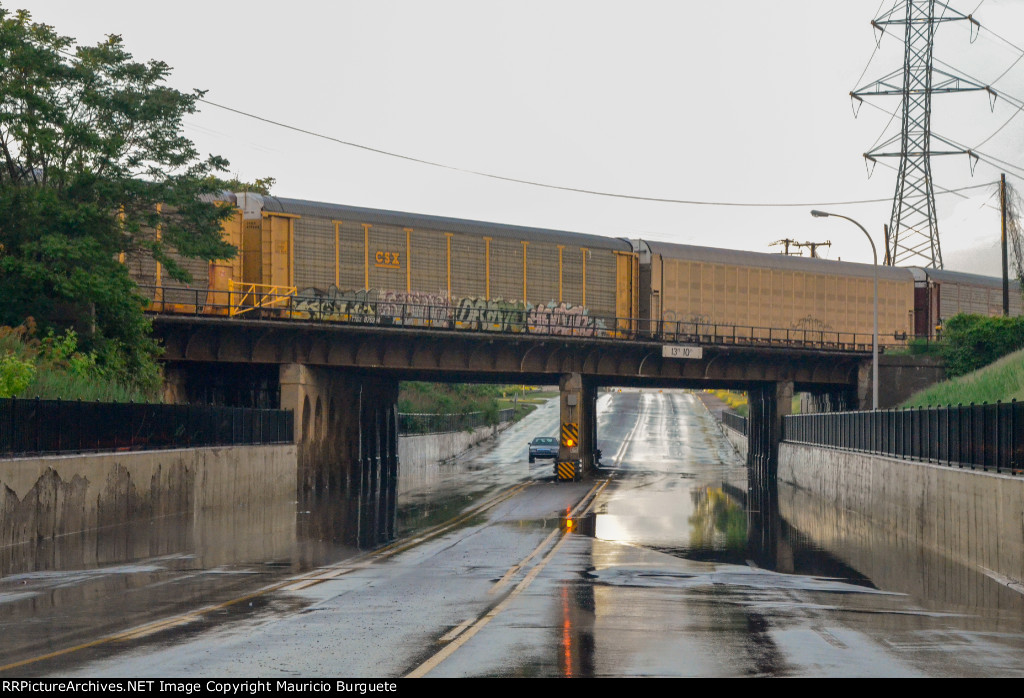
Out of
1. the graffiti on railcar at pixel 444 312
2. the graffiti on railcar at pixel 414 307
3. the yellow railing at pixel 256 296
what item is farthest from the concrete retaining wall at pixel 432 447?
the yellow railing at pixel 256 296

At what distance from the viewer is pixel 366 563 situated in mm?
20172

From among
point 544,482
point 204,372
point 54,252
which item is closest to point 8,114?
point 54,252

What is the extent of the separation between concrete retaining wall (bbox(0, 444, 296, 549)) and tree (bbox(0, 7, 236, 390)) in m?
4.86

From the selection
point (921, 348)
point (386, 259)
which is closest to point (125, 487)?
point (386, 259)

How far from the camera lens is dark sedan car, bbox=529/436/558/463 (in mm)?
72375

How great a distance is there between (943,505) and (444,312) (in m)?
29.6

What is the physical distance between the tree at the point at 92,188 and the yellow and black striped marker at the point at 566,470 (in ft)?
57.4

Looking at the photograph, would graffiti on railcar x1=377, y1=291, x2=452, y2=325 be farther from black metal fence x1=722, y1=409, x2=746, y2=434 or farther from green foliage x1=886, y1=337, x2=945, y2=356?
black metal fence x1=722, y1=409, x2=746, y2=434

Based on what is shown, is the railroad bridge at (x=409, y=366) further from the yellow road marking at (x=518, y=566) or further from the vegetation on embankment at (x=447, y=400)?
the yellow road marking at (x=518, y=566)

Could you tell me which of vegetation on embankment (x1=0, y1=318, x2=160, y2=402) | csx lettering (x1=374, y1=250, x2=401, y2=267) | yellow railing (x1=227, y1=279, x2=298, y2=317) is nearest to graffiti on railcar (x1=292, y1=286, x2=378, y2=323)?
yellow railing (x1=227, y1=279, x2=298, y2=317)

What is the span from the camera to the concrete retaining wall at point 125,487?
902 inches

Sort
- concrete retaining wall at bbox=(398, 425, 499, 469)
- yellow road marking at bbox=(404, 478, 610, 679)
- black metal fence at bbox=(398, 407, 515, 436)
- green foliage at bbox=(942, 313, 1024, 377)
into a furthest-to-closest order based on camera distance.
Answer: black metal fence at bbox=(398, 407, 515, 436), concrete retaining wall at bbox=(398, 425, 499, 469), green foliage at bbox=(942, 313, 1024, 377), yellow road marking at bbox=(404, 478, 610, 679)

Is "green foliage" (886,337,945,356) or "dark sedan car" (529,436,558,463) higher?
"green foliage" (886,337,945,356)
